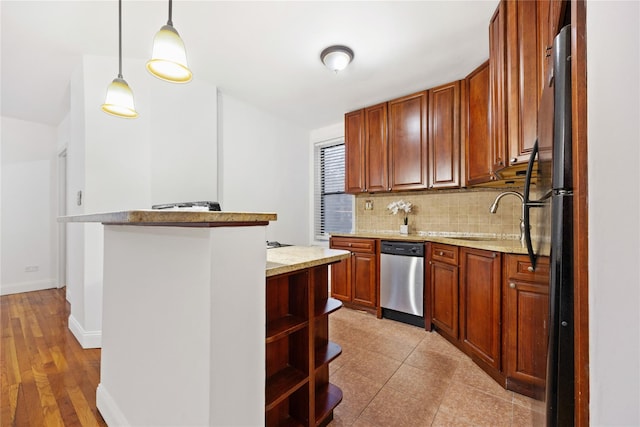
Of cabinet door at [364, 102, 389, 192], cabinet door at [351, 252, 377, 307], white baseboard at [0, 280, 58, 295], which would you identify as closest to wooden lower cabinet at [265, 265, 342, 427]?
cabinet door at [351, 252, 377, 307]

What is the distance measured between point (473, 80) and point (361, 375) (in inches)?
110

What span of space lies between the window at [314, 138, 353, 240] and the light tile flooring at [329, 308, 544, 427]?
6.24 ft

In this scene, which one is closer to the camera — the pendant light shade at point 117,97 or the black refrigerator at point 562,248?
the black refrigerator at point 562,248

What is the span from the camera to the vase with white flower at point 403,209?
10.8ft

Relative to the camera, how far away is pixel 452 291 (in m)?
2.37

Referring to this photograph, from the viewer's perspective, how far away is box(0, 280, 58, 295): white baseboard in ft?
12.3

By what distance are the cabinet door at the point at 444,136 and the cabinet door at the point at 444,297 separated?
2.99ft

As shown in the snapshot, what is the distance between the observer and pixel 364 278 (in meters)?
3.07

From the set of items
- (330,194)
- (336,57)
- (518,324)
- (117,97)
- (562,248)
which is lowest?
(518,324)

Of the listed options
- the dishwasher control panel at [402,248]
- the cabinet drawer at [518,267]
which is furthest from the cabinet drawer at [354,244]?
the cabinet drawer at [518,267]

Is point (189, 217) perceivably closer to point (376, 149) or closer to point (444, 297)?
point (444, 297)

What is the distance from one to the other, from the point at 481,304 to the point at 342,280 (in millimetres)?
1578

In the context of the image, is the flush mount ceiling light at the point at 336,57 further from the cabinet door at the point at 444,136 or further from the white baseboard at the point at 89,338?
the white baseboard at the point at 89,338

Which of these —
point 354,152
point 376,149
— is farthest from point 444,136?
point 354,152
